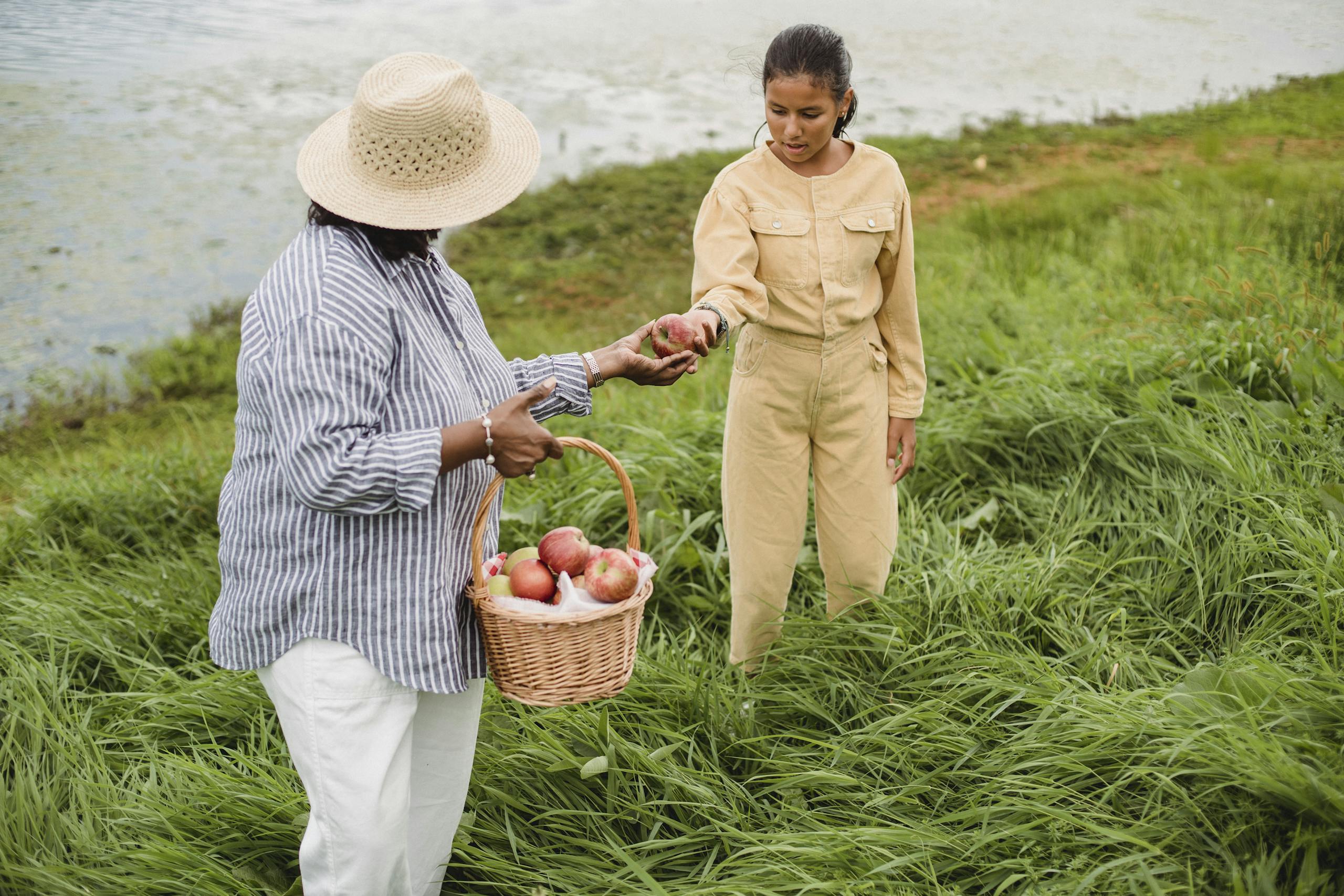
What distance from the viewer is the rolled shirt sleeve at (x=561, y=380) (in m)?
2.13

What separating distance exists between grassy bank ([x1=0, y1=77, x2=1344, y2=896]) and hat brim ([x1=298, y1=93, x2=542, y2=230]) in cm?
130

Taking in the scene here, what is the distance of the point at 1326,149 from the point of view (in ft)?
24.3

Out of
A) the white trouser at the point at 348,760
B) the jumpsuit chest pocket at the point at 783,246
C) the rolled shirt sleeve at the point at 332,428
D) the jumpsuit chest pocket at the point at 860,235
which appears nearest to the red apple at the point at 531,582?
the white trouser at the point at 348,760

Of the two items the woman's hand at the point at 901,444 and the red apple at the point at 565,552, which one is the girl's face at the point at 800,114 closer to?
the woman's hand at the point at 901,444

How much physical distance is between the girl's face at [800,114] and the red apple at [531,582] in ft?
3.79

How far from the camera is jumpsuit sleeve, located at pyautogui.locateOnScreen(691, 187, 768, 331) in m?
2.35

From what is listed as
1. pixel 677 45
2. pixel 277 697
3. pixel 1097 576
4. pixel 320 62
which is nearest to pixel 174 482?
pixel 277 697

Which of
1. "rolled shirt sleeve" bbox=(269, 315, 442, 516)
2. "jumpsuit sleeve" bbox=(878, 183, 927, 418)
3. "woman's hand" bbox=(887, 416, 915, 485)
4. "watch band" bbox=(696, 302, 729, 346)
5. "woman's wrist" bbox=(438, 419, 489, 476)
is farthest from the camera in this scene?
"woman's hand" bbox=(887, 416, 915, 485)

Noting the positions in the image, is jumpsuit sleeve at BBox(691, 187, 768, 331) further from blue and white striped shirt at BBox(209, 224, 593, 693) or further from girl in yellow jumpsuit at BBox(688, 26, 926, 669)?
blue and white striped shirt at BBox(209, 224, 593, 693)

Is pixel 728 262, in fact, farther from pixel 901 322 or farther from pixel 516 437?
pixel 516 437

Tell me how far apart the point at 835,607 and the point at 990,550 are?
1.97ft

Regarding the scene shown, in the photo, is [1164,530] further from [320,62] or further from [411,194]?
[320,62]

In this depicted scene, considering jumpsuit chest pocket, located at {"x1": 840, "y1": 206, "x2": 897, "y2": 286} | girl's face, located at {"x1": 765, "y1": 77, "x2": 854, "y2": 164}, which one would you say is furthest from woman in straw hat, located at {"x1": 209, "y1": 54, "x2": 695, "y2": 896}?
jumpsuit chest pocket, located at {"x1": 840, "y1": 206, "x2": 897, "y2": 286}

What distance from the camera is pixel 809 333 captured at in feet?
8.20
